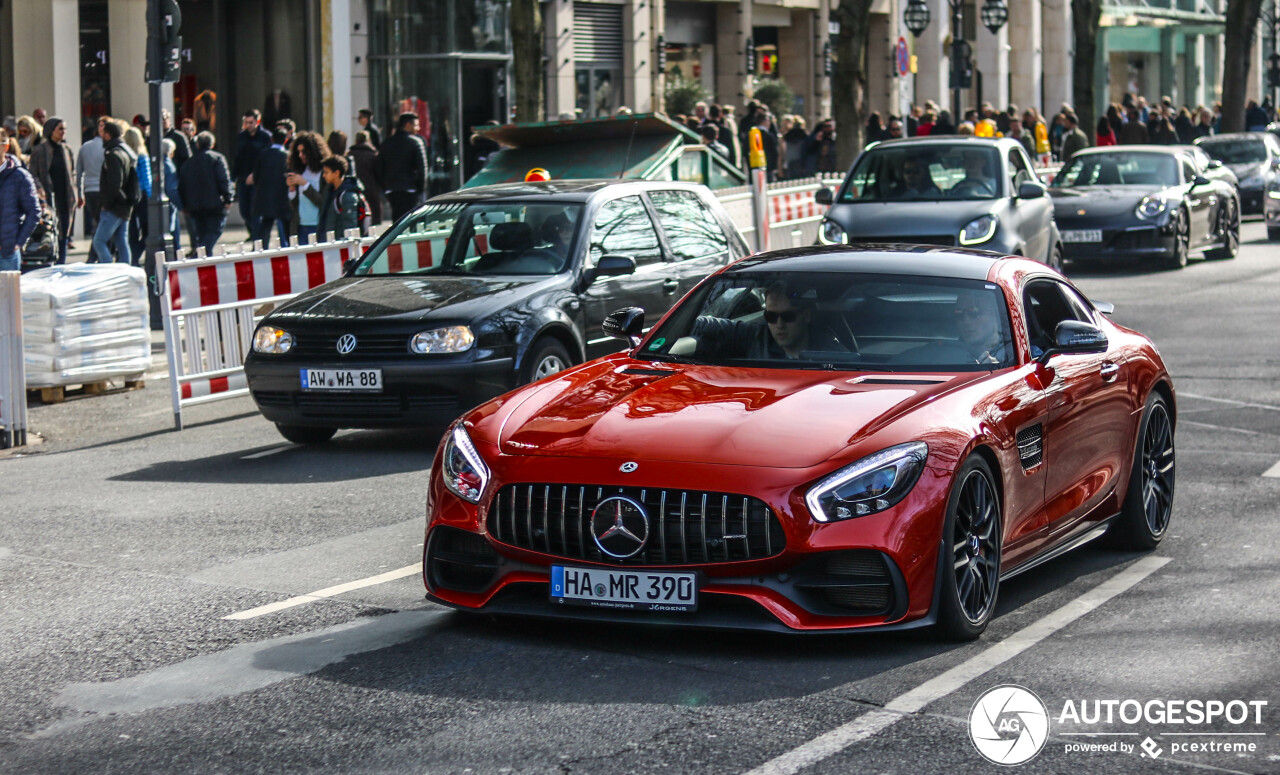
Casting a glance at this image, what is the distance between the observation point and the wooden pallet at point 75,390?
13641 millimetres

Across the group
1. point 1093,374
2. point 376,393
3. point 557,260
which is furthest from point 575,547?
point 557,260

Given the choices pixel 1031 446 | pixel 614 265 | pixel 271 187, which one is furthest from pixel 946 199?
pixel 1031 446

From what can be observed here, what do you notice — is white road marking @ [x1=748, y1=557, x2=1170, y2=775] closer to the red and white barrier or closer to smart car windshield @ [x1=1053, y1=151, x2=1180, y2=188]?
the red and white barrier

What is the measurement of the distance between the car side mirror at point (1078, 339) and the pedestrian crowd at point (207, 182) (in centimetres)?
1096

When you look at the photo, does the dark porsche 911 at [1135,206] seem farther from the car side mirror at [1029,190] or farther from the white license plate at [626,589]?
the white license plate at [626,589]

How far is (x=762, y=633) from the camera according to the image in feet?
20.8

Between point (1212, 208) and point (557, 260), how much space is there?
16648mm

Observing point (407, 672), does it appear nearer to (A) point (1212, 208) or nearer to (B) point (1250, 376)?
(B) point (1250, 376)

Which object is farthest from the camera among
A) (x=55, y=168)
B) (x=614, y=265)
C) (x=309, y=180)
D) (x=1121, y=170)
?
(x=1121, y=170)

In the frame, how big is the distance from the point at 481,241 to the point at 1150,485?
507 centimetres

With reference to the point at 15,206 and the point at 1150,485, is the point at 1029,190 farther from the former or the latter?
Answer: the point at 1150,485

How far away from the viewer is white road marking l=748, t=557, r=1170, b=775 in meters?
4.96

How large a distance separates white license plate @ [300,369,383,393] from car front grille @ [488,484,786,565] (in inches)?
186

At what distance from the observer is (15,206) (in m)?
15.8
